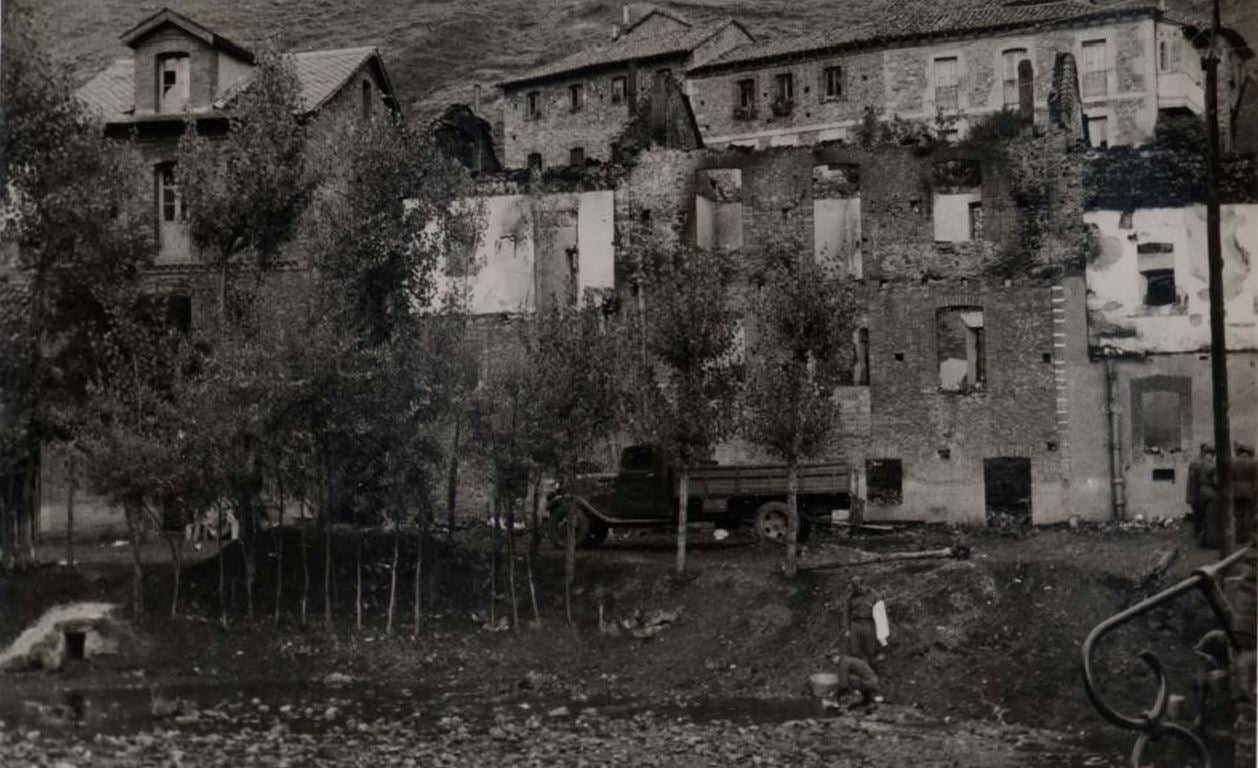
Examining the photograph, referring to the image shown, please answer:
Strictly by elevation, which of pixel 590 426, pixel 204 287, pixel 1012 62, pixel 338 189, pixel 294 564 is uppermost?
pixel 1012 62

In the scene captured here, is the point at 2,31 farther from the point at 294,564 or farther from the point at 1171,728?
the point at 1171,728

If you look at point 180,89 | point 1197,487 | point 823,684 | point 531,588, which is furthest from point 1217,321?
point 180,89

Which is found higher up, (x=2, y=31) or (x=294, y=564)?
(x=2, y=31)

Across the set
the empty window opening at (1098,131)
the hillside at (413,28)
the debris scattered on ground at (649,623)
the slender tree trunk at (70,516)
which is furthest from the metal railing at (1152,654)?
the empty window opening at (1098,131)

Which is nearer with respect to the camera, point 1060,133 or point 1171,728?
point 1171,728

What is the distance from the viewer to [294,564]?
1830 cm

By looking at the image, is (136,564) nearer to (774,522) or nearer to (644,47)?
(774,522)

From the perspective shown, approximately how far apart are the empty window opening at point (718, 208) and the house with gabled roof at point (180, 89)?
621cm

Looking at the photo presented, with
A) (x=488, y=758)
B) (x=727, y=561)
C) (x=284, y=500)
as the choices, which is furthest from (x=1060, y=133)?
(x=488, y=758)

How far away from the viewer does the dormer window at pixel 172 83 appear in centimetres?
1692

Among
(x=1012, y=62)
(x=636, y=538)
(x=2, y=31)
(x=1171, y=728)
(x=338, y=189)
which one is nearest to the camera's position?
(x=1171, y=728)

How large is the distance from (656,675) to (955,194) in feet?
33.2

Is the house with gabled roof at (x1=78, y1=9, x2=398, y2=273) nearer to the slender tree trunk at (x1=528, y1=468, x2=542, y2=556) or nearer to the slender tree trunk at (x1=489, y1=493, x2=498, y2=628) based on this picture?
the slender tree trunk at (x1=489, y1=493, x2=498, y2=628)

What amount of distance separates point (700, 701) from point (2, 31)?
9.45 metres
